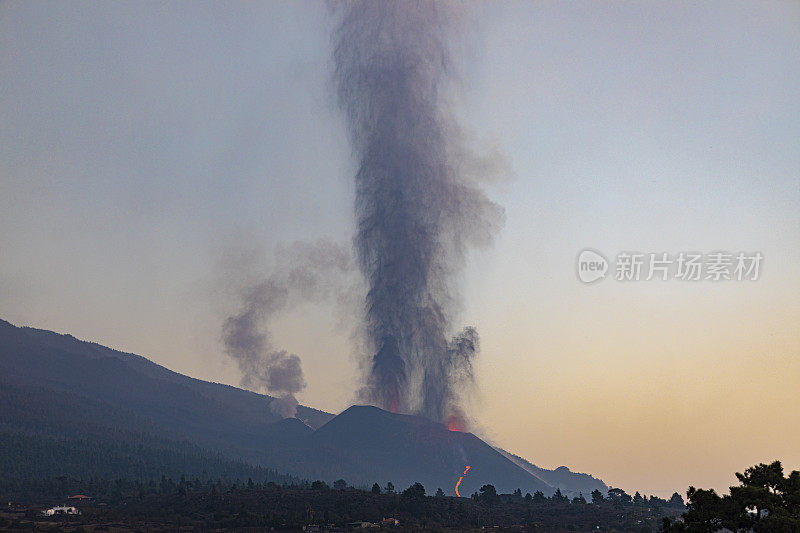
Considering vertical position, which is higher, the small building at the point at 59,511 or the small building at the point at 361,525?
the small building at the point at 361,525

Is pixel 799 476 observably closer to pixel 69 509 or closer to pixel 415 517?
pixel 415 517

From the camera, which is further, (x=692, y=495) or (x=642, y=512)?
(x=642, y=512)

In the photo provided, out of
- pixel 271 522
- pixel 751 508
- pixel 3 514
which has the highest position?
pixel 751 508

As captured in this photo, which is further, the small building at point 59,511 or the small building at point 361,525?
the small building at point 59,511

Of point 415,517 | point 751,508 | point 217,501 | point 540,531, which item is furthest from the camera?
point 217,501

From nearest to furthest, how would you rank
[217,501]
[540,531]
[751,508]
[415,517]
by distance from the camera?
[751,508] → [540,531] → [415,517] → [217,501]

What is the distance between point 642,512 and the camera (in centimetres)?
17475

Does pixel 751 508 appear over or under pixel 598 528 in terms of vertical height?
over

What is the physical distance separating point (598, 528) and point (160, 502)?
114 metres

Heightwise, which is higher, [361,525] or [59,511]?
[361,525]

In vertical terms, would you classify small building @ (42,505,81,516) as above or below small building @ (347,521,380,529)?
below

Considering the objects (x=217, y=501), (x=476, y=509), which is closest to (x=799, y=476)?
(x=476, y=509)

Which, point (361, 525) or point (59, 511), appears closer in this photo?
point (361, 525)

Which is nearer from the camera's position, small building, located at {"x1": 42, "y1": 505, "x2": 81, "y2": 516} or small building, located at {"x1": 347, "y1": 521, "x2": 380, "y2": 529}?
small building, located at {"x1": 347, "y1": 521, "x2": 380, "y2": 529}
